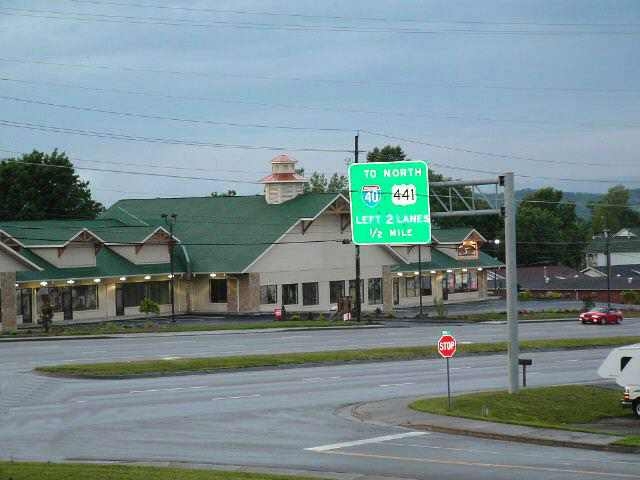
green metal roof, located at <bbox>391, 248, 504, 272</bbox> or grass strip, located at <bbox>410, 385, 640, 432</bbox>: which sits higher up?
green metal roof, located at <bbox>391, 248, 504, 272</bbox>

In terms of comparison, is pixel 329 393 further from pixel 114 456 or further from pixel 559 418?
pixel 114 456

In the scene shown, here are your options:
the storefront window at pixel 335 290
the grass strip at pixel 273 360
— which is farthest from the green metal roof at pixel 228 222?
the grass strip at pixel 273 360

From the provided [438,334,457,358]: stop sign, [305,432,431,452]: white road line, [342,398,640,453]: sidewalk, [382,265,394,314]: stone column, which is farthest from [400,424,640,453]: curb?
[382,265,394,314]: stone column

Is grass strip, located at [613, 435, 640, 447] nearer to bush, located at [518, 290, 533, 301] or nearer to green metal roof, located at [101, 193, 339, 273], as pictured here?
green metal roof, located at [101, 193, 339, 273]

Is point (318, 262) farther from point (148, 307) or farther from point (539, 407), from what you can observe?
point (539, 407)

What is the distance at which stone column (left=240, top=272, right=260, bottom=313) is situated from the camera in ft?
258

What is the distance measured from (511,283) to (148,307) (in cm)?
4387

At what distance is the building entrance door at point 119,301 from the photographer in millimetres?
75356

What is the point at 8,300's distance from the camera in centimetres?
6366

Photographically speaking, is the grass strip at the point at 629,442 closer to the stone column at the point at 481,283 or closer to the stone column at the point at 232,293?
the stone column at the point at 232,293

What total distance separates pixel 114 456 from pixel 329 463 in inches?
164

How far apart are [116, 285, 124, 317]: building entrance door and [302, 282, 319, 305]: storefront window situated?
1401 cm

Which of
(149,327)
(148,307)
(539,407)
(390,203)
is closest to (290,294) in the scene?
(148,307)

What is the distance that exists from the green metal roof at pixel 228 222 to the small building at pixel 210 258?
0.10 metres
